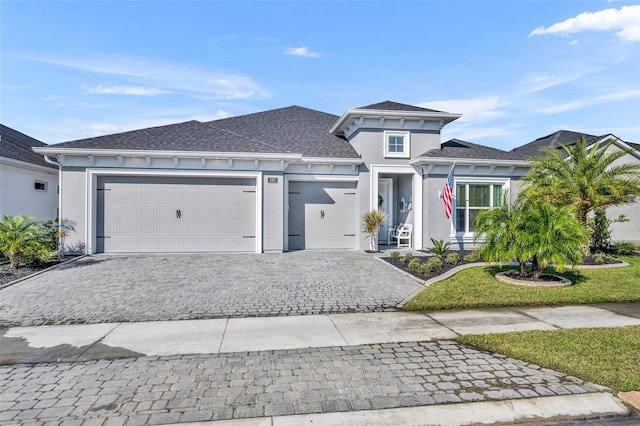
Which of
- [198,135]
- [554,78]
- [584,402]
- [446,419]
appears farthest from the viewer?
[554,78]

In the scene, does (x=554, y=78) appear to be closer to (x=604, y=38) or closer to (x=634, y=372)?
(x=604, y=38)

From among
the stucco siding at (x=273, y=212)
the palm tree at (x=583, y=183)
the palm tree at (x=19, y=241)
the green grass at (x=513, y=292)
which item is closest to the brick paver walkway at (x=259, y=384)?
the green grass at (x=513, y=292)

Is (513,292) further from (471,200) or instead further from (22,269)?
(22,269)

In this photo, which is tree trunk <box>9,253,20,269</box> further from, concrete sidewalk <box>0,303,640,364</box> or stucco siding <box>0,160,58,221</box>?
concrete sidewalk <box>0,303,640,364</box>

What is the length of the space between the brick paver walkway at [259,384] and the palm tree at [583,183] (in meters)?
9.34

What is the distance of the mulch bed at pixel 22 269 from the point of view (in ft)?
27.8

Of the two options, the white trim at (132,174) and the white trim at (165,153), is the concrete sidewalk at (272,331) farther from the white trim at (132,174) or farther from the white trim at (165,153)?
the white trim at (165,153)

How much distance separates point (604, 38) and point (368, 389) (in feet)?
47.2

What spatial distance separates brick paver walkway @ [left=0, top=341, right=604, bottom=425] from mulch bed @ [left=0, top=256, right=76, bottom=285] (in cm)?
584

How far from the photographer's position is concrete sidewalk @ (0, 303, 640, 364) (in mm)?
4605

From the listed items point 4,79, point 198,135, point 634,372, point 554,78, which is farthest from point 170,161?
point 554,78

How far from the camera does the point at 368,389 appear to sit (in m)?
3.55

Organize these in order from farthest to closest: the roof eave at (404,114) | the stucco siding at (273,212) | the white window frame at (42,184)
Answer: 1. the white window frame at (42,184)
2. the roof eave at (404,114)
3. the stucco siding at (273,212)

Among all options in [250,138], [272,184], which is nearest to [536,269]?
[272,184]
